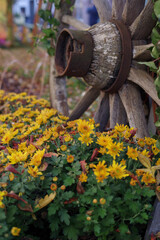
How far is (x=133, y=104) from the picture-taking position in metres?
2.02

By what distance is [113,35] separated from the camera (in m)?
1.94

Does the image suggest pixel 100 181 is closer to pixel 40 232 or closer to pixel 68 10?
pixel 40 232

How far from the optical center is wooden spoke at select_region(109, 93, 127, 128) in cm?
216

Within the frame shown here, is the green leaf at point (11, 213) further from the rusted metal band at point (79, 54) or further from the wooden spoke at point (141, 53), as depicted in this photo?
the wooden spoke at point (141, 53)

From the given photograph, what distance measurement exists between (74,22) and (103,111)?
0.95m

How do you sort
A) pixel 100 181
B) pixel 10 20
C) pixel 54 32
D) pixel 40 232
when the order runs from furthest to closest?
1. pixel 10 20
2. pixel 54 32
3. pixel 40 232
4. pixel 100 181

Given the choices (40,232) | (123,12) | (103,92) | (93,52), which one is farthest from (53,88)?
(40,232)

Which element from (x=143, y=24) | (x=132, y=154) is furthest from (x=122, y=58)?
(x=132, y=154)

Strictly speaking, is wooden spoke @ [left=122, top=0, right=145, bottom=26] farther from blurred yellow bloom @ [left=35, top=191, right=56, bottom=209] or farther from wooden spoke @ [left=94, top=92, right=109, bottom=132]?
blurred yellow bloom @ [left=35, top=191, right=56, bottom=209]

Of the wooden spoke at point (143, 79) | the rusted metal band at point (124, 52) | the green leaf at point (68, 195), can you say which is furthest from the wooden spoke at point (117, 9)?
the green leaf at point (68, 195)

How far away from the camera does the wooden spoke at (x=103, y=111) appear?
2.35m

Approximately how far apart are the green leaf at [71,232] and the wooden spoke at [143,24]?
139 cm

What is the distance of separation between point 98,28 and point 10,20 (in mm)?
6601

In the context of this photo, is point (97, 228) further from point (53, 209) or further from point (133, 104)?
point (133, 104)
